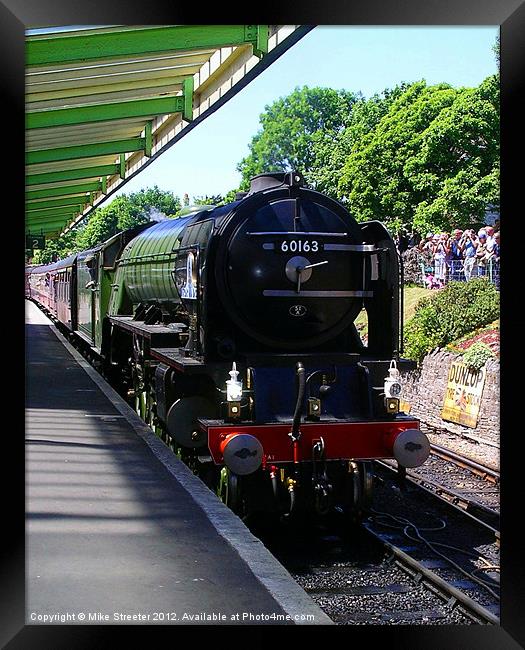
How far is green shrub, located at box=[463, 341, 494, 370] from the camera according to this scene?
502 inches

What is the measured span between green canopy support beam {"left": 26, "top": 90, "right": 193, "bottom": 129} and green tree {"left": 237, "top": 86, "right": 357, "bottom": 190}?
1221mm

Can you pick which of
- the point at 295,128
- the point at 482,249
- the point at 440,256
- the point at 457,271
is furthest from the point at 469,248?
the point at 295,128

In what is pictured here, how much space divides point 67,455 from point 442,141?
7.13 metres

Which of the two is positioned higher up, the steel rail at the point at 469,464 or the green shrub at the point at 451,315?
the green shrub at the point at 451,315

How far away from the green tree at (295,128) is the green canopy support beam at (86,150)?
8.20ft

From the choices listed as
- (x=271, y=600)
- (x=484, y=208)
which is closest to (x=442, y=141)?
(x=484, y=208)

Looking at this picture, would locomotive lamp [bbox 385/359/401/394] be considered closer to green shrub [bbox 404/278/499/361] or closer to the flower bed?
the flower bed

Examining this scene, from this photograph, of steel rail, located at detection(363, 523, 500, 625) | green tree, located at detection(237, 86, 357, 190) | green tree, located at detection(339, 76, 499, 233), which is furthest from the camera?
green tree, located at detection(339, 76, 499, 233)

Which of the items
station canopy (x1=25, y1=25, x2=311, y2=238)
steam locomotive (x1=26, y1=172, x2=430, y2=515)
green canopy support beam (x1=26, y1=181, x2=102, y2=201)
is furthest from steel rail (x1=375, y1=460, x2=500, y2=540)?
Answer: green canopy support beam (x1=26, y1=181, x2=102, y2=201)

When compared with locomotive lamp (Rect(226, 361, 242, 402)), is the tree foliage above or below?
above

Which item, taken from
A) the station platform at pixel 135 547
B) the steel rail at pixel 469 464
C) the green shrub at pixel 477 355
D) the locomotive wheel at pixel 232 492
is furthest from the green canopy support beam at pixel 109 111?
the green shrub at pixel 477 355

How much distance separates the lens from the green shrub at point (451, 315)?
1466 cm

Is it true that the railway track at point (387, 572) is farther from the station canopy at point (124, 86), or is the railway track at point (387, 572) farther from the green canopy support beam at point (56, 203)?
the green canopy support beam at point (56, 203)

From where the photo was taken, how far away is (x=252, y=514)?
7625 mm
